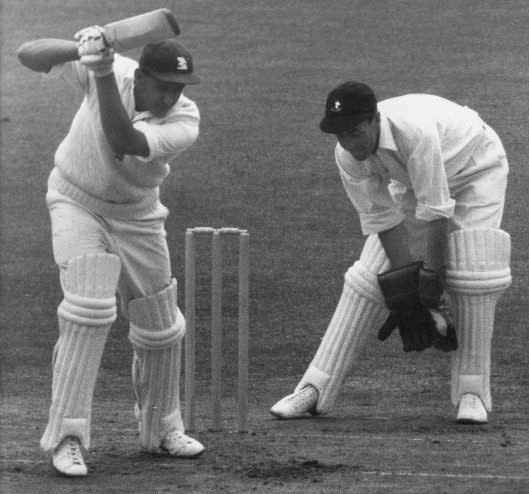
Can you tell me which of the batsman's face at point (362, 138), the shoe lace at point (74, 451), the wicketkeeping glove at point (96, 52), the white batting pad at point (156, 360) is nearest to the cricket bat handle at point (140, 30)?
the wicketkeeping glove at point (96, 52)

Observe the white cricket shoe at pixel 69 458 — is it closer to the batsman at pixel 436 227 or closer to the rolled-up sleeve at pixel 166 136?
the rolled-up sleeve at pixel 166 136

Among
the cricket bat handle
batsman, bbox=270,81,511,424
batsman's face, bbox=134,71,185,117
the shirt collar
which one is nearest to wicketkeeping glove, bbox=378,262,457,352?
batsman, bbox=270,81,511,424

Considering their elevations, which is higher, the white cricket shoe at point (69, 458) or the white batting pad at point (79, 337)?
the white batting pad at point (79, 337)

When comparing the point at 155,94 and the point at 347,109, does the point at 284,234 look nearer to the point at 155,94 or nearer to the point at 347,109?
the point at 347,109

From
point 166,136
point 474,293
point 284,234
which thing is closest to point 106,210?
point 166,136

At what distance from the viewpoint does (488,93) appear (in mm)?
9758

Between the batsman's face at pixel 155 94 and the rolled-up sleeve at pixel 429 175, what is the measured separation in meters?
1.03

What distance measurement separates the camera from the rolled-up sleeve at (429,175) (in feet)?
15.9

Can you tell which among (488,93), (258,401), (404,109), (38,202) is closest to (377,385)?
(258,401)

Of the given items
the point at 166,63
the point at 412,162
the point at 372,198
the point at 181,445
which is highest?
the point at 166,63

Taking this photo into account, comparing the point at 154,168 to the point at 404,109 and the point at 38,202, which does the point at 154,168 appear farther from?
the point at 38,202

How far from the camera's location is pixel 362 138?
4820mm

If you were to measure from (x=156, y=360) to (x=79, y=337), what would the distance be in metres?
0.42

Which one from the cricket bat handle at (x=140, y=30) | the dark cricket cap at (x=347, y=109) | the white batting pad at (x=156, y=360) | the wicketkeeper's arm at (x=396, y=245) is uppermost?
the cricket bat handle at (x=140, y=30)
